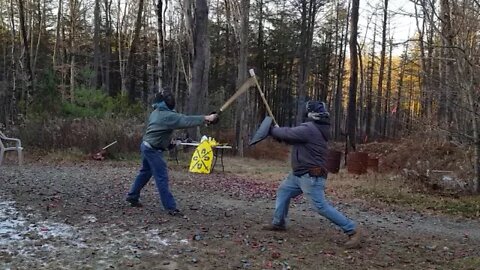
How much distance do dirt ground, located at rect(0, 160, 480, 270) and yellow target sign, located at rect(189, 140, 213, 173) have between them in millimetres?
3411

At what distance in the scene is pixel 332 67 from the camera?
46531 mm

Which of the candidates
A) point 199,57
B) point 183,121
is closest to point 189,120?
point 183,121

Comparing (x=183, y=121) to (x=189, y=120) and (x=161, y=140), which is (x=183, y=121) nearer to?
(x=189, y=120)

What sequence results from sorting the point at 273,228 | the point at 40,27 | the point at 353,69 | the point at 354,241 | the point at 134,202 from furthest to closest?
the point at 40,27, the point at 353,69, the point at 134,202, the point at 273,228, the point at 354,241

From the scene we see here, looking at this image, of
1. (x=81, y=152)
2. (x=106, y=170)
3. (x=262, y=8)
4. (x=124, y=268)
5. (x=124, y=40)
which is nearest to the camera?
(x=124, y=268)

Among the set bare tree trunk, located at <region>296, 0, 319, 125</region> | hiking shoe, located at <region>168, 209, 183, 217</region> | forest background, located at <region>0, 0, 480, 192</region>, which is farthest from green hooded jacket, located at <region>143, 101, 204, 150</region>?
bare tree trunk, located at <region>296, 0, 319, 125</region>

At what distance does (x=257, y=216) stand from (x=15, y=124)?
1348cm

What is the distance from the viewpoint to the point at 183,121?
735 centimetres

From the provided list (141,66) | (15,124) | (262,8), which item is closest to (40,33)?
(141,66)

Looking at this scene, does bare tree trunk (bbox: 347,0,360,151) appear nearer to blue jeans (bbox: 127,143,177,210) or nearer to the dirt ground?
the dirt ground

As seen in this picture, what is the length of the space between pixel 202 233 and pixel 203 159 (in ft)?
25.3

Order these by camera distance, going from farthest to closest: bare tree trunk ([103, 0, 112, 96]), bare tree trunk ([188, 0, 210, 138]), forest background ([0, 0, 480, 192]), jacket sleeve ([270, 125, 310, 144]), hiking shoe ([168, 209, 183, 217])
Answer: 1. bare tree trunk ([103, 0, 112, 96])
2. bare tree trunk ([188, 0, 210, 138])
3. forest background ([0, 0, 480, 192])
4. hiking shoe ([168, 209, 183, 217])
5. jacket sleeve ([270, 125, 310, 144])

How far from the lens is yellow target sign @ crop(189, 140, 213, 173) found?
14.3 meters

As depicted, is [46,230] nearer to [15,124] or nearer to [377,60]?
[15,124]
